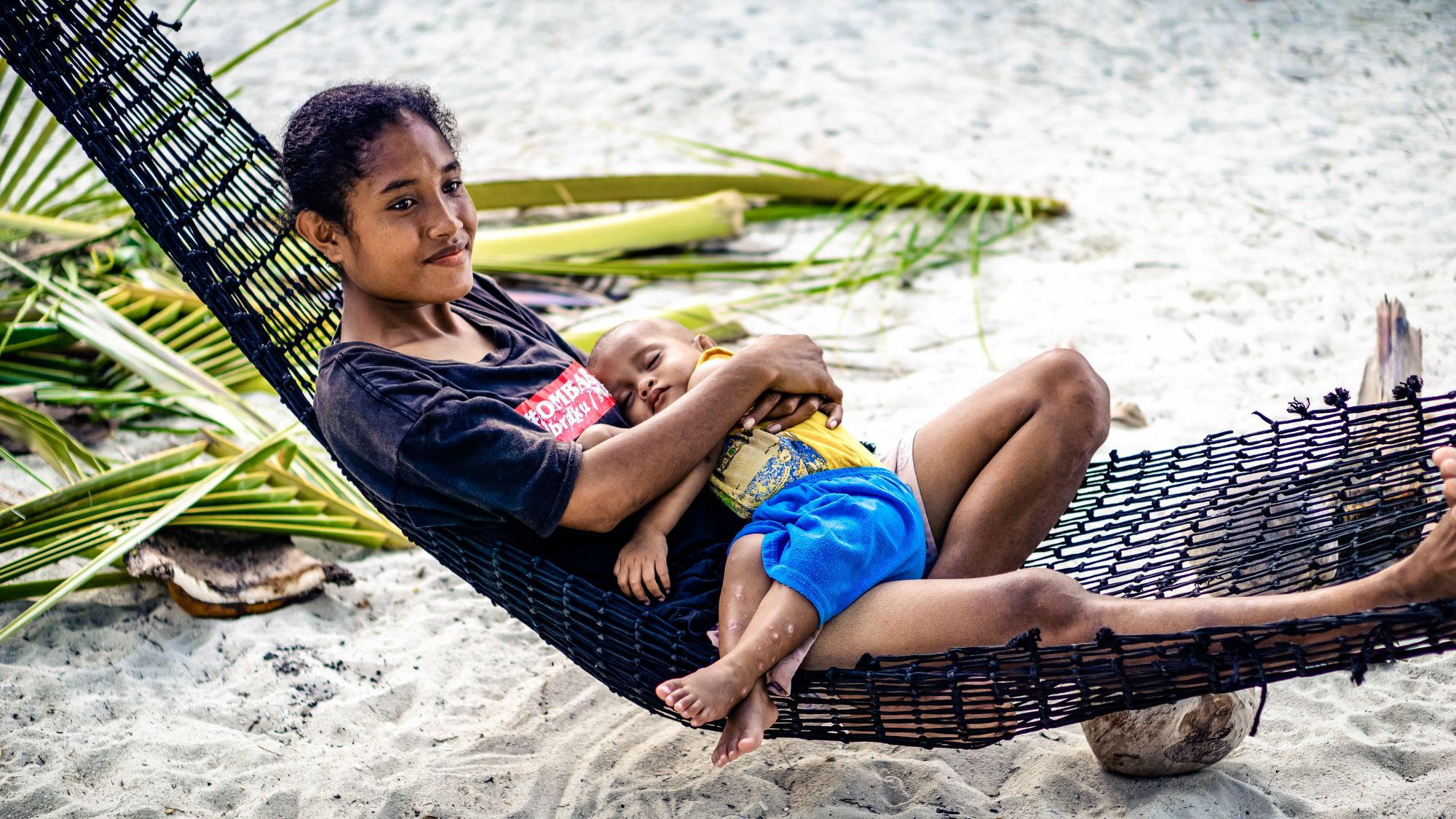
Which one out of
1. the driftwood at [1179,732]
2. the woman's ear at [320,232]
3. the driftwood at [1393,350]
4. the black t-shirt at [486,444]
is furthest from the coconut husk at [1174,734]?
the woman's ear at [320,232]

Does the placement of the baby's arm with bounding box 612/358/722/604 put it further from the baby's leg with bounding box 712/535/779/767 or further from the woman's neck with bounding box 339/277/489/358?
the woman's neck with bounding box 339/277/489/358

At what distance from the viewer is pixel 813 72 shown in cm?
580

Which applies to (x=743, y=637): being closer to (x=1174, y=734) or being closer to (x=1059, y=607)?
(x=1059, y=607)

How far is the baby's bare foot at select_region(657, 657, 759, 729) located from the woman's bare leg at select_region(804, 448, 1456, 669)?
0.15 meters

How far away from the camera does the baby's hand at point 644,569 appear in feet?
5.68

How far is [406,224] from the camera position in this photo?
175 cm

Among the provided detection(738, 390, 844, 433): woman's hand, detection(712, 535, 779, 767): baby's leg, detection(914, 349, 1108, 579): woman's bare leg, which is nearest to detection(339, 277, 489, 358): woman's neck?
detection(738, 390, 844, 433): woman's hand

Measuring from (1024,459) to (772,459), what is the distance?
15.7 inches

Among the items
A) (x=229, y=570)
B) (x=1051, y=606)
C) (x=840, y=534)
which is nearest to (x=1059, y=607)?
(x=1051, y=606)

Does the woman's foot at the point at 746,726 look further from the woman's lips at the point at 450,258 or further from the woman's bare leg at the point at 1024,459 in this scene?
the woman's lips at the point at 450,258

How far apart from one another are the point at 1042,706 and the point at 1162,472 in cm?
62

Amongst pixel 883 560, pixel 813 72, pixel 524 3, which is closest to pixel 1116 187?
pixel 813 72

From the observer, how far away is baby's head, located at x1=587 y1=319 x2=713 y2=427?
1.97 meters

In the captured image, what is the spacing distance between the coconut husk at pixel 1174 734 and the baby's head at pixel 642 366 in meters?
0.87
